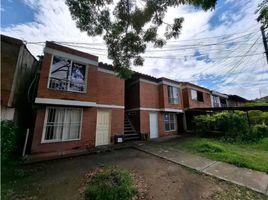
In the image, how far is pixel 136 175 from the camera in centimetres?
538

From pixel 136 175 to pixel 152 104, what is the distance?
31.4ft

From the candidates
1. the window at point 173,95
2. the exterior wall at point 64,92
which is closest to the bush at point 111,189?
the exterior wall at point 64,92

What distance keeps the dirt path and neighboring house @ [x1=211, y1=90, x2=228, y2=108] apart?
2102 cm

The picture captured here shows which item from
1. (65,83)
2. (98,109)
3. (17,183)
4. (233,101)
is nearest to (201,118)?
(98,109)

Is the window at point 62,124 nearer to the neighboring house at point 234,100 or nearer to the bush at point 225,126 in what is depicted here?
the bush at point 225,126

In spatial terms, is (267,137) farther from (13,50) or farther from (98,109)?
(13,50)

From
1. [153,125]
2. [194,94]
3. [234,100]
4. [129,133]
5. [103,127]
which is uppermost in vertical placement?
[234,100]

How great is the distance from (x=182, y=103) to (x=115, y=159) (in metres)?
13.1

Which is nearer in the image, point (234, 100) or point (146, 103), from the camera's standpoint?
point (146, 103)

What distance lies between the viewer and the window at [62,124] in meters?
8.16

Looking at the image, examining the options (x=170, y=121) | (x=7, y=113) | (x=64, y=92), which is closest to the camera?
(x=7, y=113)

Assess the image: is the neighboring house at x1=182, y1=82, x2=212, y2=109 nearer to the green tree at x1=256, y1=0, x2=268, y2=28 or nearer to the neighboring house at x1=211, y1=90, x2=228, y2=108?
the neighboring house at x1=211, y1=90, x2=228, y2=108

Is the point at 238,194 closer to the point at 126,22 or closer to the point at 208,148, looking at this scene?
the point at 208,148

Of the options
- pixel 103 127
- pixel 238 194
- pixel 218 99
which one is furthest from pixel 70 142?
pixel 218 99
